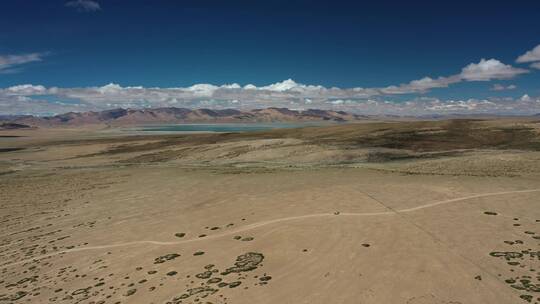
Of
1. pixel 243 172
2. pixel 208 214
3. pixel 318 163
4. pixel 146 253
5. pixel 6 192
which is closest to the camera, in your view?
pixel 146 253

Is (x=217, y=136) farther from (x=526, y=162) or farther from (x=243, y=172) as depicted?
(x=526, y=162)

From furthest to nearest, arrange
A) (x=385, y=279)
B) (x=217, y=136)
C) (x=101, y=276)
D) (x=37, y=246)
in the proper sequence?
(x=217, y=136) < (x=37, y=246) < (x=101, y=276) < (x=385, y=279)

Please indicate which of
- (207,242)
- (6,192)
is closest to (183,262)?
(207,242)

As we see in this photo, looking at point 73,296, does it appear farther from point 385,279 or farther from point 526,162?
point 526,162

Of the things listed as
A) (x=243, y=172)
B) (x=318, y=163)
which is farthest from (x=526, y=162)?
(x=243, y=172)

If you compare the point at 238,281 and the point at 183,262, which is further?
the point at 183,262

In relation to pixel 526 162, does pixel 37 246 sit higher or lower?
lower
